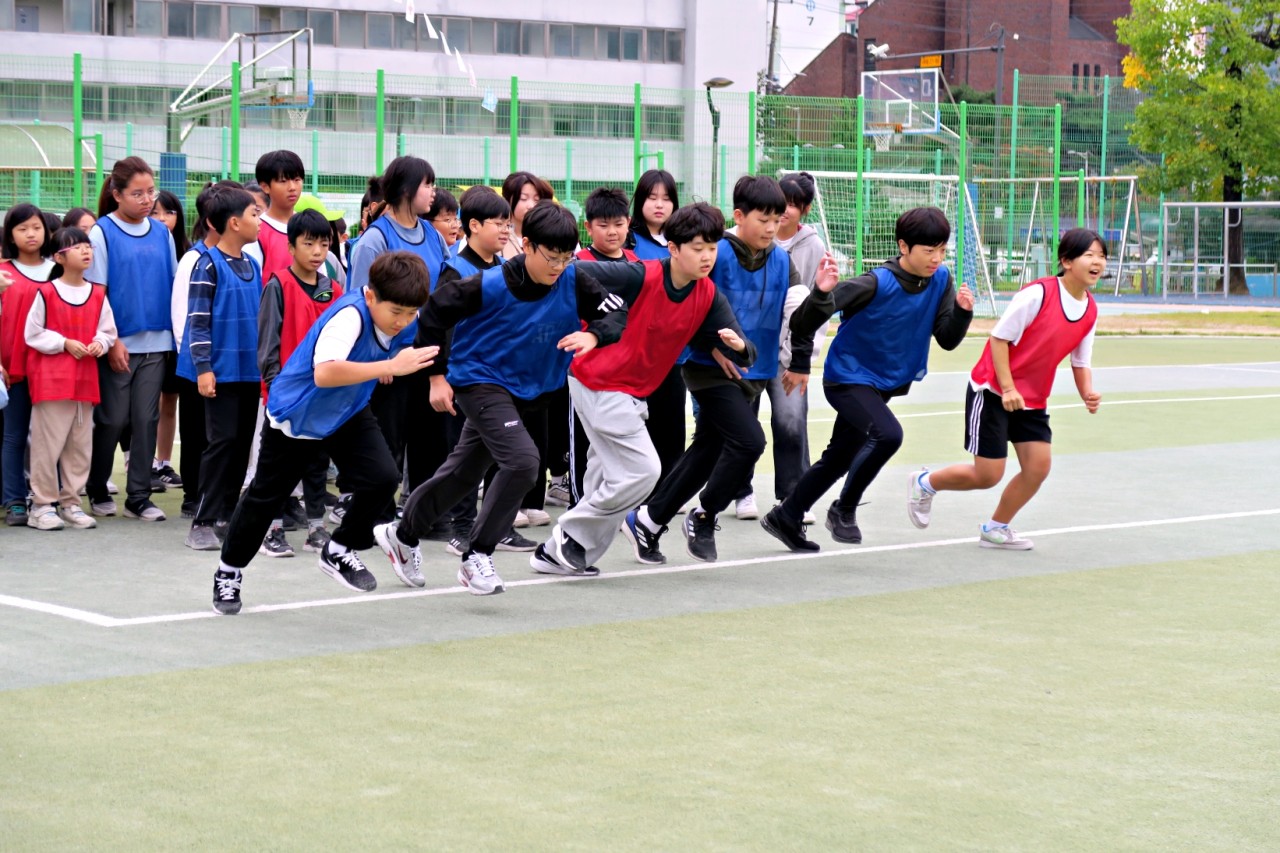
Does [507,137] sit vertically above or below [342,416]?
above

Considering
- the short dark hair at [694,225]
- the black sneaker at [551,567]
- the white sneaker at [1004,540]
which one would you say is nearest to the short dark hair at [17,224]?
the black sneaker at [551,567]

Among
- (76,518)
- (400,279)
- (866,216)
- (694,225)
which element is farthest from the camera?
(866,216)

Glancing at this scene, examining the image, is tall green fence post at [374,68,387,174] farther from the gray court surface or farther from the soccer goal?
the gray court surface

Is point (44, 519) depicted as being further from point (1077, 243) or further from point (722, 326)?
point (1077, 243)

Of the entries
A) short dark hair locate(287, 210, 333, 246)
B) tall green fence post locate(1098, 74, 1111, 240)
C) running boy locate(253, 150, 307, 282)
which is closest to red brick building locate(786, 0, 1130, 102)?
A: tall green fence post locate(1098, 74, 1111, 240)

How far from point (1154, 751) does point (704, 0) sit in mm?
56711

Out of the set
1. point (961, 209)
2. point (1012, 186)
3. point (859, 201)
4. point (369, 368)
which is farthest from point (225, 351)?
point (1012, 186)

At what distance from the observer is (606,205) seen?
26.3 ft

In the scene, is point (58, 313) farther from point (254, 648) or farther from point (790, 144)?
point (790, 144)

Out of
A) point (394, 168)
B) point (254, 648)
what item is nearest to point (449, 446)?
point (394, 168)

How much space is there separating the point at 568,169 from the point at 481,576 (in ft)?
80.2

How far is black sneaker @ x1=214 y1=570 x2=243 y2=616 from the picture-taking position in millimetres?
6312

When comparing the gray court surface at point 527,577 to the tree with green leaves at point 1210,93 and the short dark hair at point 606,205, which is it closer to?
the short dark hair at point 606,205

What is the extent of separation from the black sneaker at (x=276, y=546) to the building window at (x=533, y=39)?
172 ft
